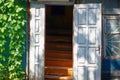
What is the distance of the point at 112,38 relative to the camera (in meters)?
9.23

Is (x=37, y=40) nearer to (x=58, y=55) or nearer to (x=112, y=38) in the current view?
(x=58, y=55)

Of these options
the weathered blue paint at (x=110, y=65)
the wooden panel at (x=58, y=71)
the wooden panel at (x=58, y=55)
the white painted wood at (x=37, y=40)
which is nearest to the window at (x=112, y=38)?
the weathered blue paint at (x=110, y=65)

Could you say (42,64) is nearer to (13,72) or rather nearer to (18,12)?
(13,72)

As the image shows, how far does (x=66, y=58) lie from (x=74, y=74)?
1.46 metres

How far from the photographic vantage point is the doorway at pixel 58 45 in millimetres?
9445

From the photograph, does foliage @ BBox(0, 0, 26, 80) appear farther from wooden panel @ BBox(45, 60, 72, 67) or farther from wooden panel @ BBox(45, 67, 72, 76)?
wooden panel @ BBox(45, 60, 72, 67)

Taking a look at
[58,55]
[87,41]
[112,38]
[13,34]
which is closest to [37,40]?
[13,34]

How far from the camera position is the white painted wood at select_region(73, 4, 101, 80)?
8.62m

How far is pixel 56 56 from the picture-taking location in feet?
34.0

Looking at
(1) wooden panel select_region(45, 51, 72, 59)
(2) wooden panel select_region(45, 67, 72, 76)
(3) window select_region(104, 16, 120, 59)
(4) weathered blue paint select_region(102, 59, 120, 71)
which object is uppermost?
(3) window select_region(104, 16, 120, 59)

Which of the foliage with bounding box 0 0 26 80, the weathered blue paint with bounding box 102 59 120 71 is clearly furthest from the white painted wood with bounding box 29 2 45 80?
the weathered blue paint with bounding box 102 59 120 71

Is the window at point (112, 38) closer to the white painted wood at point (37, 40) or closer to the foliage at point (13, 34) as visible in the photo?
the white painted wood at point (37, 40)

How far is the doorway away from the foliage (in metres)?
1.01

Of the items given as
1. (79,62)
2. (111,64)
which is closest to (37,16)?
(79,62)
